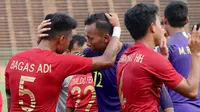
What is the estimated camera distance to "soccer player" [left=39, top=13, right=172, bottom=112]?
5488mm

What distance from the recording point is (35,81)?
4.92 metres

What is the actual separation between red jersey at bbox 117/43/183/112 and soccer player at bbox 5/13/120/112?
14.0 inches

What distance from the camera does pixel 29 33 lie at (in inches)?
1006

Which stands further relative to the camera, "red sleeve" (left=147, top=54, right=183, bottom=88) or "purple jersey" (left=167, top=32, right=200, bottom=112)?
"purple jersey" (left=167, top=32, right=200, bottom=112)

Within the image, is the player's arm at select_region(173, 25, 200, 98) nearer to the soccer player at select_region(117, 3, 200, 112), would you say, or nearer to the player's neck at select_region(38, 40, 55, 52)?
the soccer player at select_region(117, 3, 200, 112)

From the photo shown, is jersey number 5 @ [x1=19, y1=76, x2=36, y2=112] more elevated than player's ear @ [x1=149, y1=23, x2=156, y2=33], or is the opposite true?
player's ear @ [x1=149, y1=23, x2=156, y2=33]

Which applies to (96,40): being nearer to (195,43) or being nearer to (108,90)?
(108,90)

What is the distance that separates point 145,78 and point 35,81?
877mm

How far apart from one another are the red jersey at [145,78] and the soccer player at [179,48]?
1.11 m

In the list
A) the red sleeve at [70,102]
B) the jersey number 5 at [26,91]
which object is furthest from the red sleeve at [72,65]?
the red sleeve at [70,102]

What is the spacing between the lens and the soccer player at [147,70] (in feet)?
15.3

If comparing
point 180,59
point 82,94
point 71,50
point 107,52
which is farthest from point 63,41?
point 71,50

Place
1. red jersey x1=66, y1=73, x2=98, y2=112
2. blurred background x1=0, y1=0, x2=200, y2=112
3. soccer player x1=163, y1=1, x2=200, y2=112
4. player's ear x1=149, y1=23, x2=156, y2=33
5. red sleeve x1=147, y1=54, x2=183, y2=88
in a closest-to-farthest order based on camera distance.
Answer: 1. red sleeve x1=147, y1=54, x2=183, y2=88
2. player's ear x1=149, y1=23, x2=156, y2=33
3. soccer player x1=163, y1=1, x2=200, y2=112
4. red jersey x1=66, y1=73, x2=98, y2=112
5. blurred background x1=0, y1=0, x2=200, y2=112

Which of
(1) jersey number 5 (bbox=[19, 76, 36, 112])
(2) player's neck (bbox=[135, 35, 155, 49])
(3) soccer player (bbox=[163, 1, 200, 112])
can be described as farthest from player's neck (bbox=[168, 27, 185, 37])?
(1) jersey number 5 (bbox=[19, 76, 36, 112])
